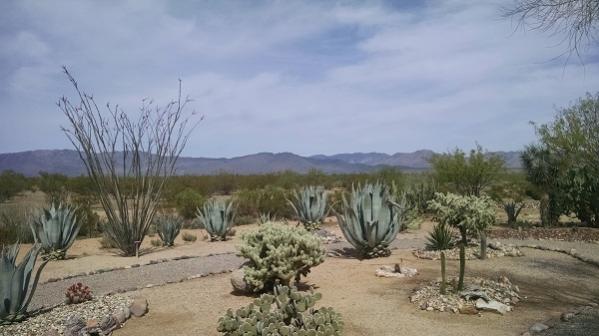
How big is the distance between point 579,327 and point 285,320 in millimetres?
3187

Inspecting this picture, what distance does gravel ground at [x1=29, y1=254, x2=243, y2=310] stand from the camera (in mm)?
7738

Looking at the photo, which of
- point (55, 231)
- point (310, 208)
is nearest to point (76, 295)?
point (55, 231)

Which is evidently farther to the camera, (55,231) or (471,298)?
(55,231)

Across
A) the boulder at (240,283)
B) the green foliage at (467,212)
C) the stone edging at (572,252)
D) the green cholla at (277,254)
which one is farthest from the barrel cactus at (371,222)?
the stone edging at (572,252)

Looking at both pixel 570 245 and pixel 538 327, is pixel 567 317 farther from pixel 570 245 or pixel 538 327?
pixel 570 245

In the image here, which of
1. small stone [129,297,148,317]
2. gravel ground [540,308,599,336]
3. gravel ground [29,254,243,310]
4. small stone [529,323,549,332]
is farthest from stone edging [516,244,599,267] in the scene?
small stone [129,297,148,317]

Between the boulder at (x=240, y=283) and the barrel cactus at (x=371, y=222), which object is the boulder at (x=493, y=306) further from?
the barrel cactus at (x=371, y=222)

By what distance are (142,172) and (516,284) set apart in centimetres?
870

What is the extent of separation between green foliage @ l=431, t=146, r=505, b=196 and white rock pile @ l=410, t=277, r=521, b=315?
1557cm

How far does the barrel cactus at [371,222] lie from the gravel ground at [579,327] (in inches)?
164

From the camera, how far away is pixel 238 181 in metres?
39.5

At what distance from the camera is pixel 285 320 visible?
5.16 m

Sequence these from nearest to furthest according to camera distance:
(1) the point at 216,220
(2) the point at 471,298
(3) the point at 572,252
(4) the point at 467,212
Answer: (2) the point at 471,298 → (4) the point at 467,212 → (3) the point at 572,252 → (1) the point at 216,220

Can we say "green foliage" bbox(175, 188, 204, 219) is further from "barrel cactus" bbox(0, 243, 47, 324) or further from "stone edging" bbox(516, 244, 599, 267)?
"barrel cactus" bbox(0, 243, 47, 324)
